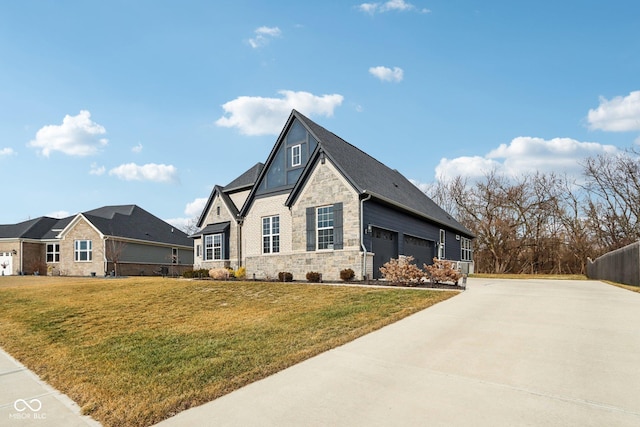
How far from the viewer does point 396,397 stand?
4406 mm

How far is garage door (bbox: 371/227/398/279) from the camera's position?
1825 cm

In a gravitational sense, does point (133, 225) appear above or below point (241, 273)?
above

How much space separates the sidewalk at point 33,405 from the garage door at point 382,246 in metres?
13.8

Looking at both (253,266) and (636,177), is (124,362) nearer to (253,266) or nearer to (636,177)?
(253,266)

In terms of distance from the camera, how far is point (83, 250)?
1310 inches

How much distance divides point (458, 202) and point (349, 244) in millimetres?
28873

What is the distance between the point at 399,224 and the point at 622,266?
10184mm

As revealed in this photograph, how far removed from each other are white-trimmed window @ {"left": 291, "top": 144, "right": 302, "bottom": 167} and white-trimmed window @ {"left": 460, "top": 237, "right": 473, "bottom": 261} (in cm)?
1748

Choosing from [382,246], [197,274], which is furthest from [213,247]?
[382,246]

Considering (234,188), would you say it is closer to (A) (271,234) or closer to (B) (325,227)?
(A) (271,234)

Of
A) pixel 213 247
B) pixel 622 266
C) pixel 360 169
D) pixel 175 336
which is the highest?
pixel 360 169

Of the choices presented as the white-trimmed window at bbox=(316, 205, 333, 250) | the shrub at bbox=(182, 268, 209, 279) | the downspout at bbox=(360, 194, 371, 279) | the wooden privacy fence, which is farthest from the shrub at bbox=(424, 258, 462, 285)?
the shrub at bbox=(182, 268, 209, 279)

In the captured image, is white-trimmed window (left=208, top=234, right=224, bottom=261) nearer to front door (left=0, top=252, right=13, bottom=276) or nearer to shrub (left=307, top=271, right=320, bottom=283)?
shrub (left=307, top=271, right=320, bottom=283)

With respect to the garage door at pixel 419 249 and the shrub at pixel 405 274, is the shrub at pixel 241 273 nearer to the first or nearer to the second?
the garage door at pixel 419 249
